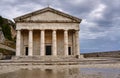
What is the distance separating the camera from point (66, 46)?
4416 cm

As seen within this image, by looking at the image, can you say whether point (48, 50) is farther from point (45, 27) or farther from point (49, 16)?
point (49, 16)

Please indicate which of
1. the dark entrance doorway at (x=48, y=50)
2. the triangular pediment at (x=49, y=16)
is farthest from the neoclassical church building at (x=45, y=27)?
the dark entrance doorway at (x=48, y=50)

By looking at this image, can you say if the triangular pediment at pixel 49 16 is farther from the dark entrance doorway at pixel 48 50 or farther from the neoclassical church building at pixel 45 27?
the dark entrance doorway at pixel 48 50

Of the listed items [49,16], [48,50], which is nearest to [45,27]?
[49,16]

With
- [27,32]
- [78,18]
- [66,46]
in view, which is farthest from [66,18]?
[27,32]

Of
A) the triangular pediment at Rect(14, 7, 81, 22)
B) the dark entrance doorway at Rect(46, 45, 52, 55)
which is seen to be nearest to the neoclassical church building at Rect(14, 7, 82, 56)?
the triangular pediment at Rect(14, 7, 81, 22)

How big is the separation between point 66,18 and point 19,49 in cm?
1128

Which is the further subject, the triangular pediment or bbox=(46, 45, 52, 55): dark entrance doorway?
bbox=(46, 45, 52, 55): dark entrance doorway

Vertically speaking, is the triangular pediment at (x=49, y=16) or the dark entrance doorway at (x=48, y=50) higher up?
the triangular pediment at (x=49, y=16)

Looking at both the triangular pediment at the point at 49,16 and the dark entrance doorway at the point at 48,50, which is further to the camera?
the dark entrance doorway at the point at 48,50

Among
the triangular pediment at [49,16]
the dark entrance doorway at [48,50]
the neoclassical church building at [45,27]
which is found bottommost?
the dark entrance doorway at [48,50]

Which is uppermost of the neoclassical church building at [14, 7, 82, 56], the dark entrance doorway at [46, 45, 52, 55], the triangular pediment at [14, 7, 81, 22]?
the triangular pediment at [14, 7, 81, 22]

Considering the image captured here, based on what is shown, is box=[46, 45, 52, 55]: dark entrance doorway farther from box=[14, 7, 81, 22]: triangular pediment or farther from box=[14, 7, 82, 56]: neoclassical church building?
box=[14, 7, 81, 22]: triangular pediment

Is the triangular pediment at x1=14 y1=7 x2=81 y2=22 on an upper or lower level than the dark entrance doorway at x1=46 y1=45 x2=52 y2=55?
upper
